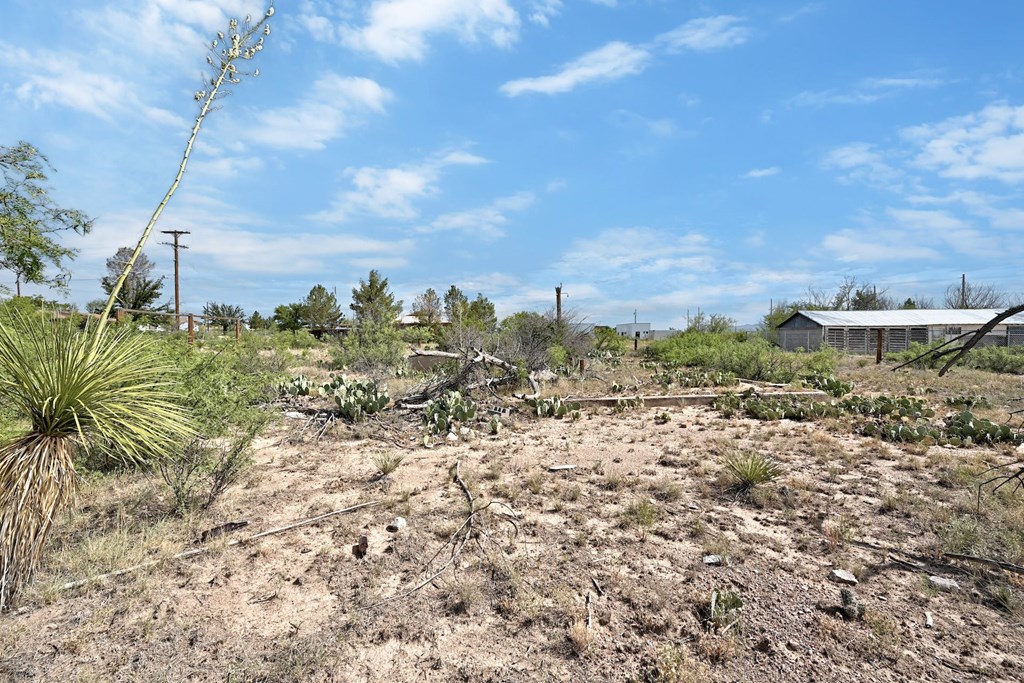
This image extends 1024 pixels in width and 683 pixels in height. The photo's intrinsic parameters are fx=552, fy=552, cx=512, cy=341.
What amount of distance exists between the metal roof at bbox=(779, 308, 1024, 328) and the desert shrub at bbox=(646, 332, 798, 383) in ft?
54.7

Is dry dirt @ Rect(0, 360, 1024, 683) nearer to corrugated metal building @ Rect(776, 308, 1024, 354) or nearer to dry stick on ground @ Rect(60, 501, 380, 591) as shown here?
dry stick on ground @ Rect(60, 501, 380, 591)

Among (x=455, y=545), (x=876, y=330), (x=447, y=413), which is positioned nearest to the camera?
(x=455, y=545)

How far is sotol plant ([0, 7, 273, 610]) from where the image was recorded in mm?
3365

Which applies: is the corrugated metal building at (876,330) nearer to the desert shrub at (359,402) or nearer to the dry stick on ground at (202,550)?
the desert shrub at (359,402)

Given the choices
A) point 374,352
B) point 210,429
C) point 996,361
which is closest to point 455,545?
point 210,429

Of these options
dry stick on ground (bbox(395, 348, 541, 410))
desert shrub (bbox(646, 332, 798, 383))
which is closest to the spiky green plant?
dry stick on ground (bbox(395, 348, 541, 410))

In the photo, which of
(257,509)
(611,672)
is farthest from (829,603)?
(257,509)

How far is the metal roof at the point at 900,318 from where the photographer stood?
33.3 meters

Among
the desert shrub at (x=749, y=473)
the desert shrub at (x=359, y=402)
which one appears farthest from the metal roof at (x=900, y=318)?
the desert shrub at (x=749, y=473)

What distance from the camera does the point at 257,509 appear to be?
16.7 feet

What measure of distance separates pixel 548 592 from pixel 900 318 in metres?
40.9

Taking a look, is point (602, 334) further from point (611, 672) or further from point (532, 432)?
point (611, 672)

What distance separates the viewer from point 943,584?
3643 millimetres

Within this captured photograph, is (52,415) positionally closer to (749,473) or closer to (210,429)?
(210,429)
